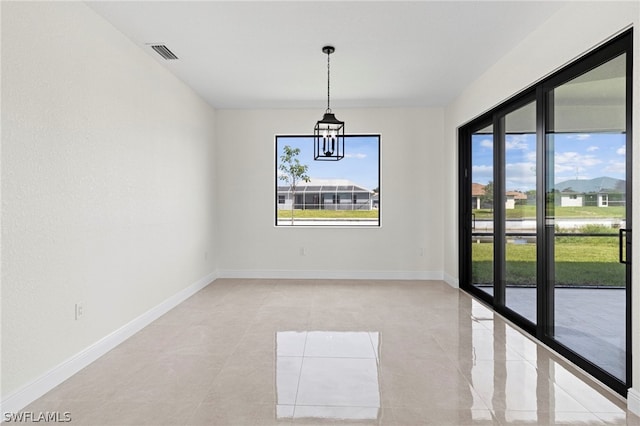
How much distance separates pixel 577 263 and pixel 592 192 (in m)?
0.57

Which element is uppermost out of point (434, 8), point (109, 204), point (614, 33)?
point (434, 8)

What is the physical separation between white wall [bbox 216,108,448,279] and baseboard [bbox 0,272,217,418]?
6.57 feet

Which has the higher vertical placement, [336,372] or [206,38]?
[206,38]

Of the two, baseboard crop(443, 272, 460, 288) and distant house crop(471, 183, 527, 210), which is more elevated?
distant house crop(471, 183, 527, 210)

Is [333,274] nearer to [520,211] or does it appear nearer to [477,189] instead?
[477,189]

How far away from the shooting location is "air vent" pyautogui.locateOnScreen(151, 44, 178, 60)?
144 inches

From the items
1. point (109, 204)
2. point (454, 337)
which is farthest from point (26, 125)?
point (454, 337)

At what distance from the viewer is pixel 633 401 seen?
2236 mm

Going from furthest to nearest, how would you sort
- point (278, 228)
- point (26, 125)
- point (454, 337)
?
point (278, 228), point (454, 337), point (26, 125)

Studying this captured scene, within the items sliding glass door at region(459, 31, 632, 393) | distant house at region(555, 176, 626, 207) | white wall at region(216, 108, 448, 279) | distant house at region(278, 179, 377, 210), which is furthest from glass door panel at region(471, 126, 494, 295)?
distant house at region(278, 179, 377, 210)

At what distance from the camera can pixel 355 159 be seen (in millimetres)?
6328

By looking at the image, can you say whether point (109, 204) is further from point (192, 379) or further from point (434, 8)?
point (434, 8)

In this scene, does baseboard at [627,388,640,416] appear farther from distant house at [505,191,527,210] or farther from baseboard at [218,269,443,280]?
baseboard at [218,269,443,280]

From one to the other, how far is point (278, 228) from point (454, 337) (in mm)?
3475
